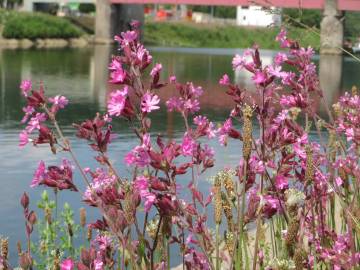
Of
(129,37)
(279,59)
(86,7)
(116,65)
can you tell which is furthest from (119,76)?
(86,7)

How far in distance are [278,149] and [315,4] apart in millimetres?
56356

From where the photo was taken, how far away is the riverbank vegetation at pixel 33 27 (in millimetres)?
55825

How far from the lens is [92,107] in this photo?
16.6m

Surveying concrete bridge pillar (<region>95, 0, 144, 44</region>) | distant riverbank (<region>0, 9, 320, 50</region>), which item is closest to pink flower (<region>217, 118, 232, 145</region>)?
distant riverbank (<region>0, 9, 320, 50</region>)

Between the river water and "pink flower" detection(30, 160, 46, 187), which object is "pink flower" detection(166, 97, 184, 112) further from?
"pink flower" detection(30, 160, 46, 187)

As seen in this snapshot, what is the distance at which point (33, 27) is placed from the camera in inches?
2235

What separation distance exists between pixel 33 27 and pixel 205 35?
84.7 feet

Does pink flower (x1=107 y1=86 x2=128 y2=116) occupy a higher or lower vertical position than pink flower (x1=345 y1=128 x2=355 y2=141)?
higher

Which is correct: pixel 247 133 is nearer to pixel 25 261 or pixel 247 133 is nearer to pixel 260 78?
pixel 260 78

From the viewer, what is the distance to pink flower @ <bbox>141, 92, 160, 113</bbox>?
2316 mm

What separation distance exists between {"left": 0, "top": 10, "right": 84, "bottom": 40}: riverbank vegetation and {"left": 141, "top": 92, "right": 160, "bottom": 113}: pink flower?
179 ft

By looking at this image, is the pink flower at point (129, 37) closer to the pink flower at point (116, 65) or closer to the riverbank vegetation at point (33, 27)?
the pink flower at point (116, 65)

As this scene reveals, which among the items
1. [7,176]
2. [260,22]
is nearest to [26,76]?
[7,176]

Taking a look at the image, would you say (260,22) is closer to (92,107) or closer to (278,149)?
(92,107)
